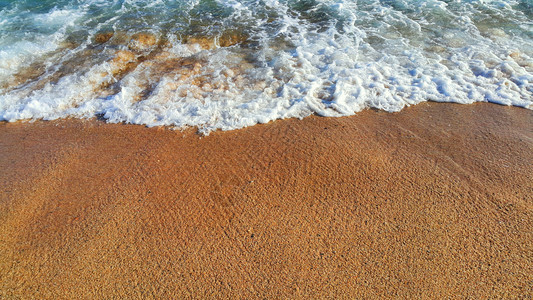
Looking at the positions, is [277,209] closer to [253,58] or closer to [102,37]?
[253,58]

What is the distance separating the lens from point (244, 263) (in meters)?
2.88

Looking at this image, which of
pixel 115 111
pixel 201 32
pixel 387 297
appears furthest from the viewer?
pixel 201 32

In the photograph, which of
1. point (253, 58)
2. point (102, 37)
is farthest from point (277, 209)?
point (102, 37)

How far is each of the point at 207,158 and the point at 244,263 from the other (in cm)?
156

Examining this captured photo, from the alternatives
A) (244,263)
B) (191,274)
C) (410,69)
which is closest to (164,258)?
(191,274)

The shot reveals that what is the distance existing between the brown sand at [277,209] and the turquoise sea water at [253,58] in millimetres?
503

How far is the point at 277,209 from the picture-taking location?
11.0 ft

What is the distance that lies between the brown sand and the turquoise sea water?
19.8 inches

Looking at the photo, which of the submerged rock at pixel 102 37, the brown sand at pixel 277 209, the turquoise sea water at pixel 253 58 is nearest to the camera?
the brown sand at pixel 277 209

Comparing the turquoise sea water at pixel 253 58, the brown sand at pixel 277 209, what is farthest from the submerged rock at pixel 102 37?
the brown sand at pixel 277 209

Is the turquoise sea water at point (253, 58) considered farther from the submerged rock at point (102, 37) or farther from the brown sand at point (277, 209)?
the brown sand at point (277, 209)

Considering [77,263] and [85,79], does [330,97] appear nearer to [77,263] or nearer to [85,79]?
[77,263]

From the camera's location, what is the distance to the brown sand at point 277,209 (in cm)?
277

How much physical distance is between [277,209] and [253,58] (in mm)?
3893
